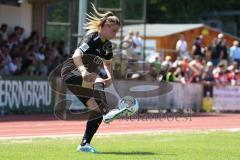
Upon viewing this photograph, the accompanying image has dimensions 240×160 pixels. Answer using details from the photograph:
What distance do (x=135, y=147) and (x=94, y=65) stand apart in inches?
72.6

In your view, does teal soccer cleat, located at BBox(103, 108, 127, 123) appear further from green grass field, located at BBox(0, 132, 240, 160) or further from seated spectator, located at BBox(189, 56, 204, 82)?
seated spectator, located at BBox(189, 56, 204, 82)

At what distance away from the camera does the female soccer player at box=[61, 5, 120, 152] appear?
37.7ft

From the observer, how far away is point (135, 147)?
41.9 ft

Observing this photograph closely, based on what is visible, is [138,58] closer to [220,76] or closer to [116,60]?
[116,60]

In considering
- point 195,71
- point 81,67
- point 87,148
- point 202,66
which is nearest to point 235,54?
point 202,66

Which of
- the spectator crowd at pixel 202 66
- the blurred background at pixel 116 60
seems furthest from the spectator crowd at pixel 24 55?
the spectator crowd at pixel 202 66

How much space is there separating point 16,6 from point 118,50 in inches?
163

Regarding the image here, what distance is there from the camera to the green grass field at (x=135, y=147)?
11.1 meters

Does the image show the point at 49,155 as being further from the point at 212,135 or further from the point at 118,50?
the point at 118,50

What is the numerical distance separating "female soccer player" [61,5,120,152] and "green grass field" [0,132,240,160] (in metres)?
0.51

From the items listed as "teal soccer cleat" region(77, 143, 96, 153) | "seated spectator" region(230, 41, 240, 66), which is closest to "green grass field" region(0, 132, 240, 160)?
"teal soccer cleat" region(77, 143, 96, 153)

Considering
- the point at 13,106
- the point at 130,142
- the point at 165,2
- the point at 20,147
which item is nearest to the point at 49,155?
the point at 20,147

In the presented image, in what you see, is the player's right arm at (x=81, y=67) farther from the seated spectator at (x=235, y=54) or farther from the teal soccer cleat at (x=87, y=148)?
the seated spectator at (x=235, y=54)

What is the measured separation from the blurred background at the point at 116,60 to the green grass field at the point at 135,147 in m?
7.85
